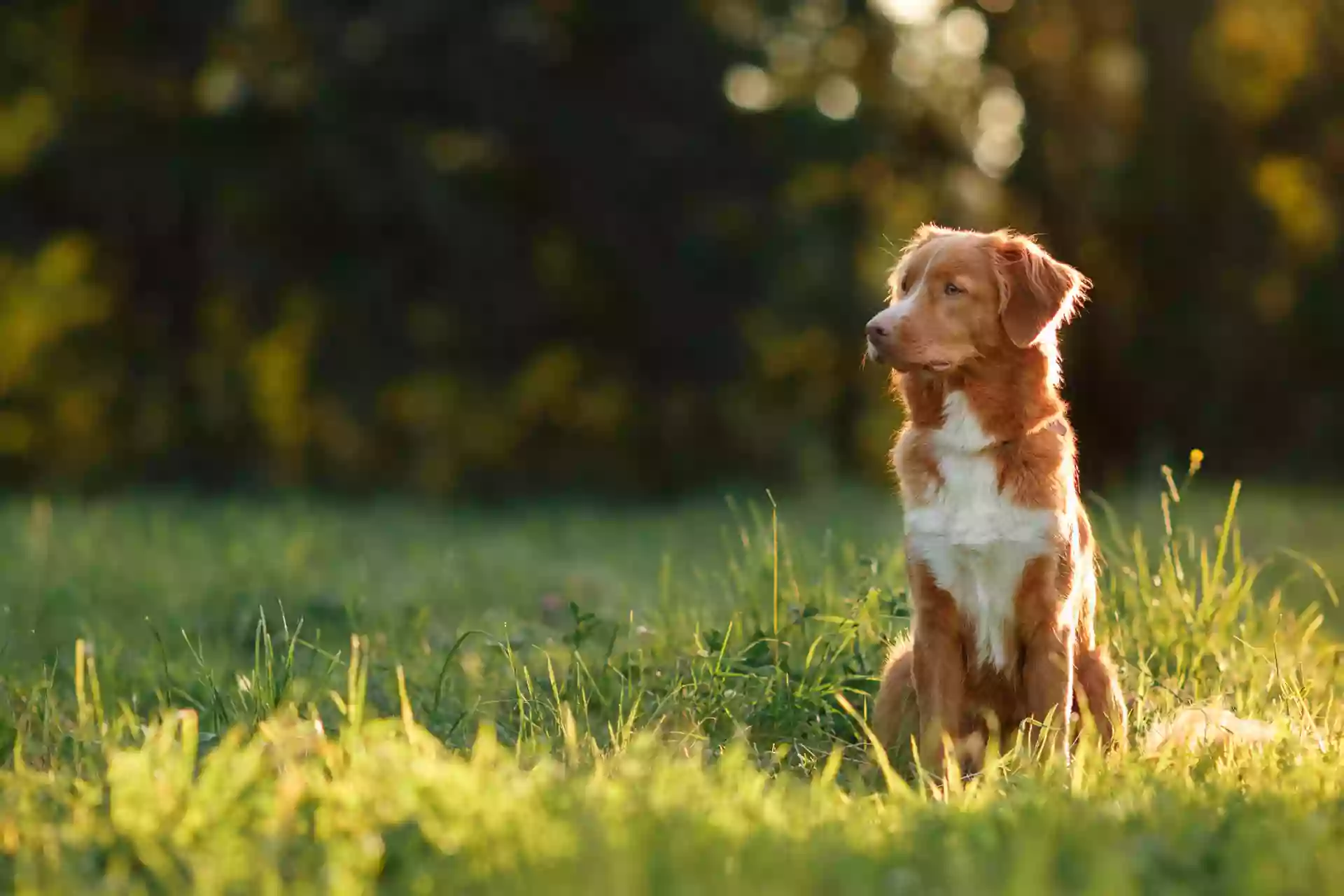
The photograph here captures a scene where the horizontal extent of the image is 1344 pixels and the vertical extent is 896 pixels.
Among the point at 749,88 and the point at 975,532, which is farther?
the point at 749,88

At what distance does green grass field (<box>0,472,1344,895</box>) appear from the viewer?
296cm

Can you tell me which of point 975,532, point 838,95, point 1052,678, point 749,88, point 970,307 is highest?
point 838,95

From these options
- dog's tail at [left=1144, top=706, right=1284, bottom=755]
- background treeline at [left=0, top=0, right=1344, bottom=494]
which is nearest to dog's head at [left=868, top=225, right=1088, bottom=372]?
dog's tail at [left=1144, top=706, right=1284, bottom=755]

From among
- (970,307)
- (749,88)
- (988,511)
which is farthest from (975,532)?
(749,88)

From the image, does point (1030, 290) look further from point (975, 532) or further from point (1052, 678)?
point (1052, 678)

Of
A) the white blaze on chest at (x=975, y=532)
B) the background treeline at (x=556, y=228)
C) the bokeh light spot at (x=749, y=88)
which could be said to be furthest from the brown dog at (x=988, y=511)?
the bokeh light spot at (x=749, y=88)

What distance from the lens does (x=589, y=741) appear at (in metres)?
4.18

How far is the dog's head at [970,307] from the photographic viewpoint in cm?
446

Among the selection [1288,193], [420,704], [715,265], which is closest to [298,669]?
[420,704]

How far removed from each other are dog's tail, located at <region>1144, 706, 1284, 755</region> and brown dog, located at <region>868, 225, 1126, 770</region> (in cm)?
13

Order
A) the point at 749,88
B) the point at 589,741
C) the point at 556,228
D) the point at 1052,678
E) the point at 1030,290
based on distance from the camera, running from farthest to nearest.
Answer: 1. the point at 749,88
2. the point at 556,228
3. the point at 1030,290
4. the point at 1052,678
5. the point at 589,741

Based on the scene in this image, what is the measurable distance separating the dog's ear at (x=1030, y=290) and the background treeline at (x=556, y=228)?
10955mm

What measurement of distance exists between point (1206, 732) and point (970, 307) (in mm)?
1449

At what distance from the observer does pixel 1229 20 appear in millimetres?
18797
